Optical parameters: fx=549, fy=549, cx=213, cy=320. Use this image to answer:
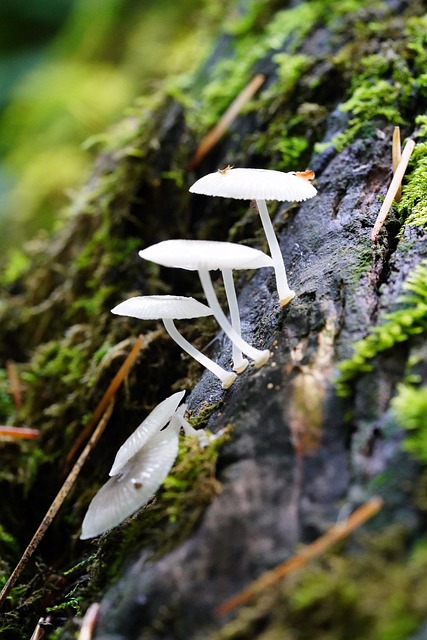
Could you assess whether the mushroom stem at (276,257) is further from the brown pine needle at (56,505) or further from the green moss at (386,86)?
the brown pine needle at (56,505)

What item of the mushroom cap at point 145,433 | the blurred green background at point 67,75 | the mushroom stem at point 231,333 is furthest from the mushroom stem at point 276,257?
the blurred green background at point 67,75

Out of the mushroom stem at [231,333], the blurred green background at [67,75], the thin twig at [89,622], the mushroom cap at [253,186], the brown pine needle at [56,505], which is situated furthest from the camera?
the blurred green background at [67,75]

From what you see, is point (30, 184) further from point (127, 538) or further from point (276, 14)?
point (127, 538)

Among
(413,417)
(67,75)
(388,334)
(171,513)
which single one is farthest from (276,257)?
(67,75)

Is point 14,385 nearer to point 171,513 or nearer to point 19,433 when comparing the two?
point 19,433

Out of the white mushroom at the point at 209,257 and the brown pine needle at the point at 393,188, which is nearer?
the white mushroom at the point at 209,257

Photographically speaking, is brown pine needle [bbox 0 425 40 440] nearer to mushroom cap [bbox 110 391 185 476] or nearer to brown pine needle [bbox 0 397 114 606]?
brown pine needle [bbox 0 397 114 606]
